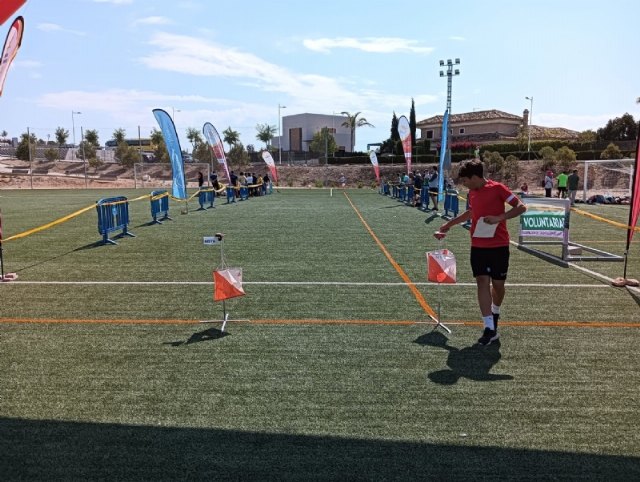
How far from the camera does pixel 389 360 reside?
16.5 feet

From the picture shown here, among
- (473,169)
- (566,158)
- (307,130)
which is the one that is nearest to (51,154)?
(307,130)

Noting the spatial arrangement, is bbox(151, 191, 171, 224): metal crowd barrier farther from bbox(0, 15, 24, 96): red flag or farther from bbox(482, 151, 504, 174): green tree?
bbox(482, 151, 504, 174): green tree

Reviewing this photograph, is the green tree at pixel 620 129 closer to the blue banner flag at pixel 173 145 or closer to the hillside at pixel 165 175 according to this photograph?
the hillside at pixel 165 175

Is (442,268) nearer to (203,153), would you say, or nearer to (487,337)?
(487,337)

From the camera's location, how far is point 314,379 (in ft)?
15.0

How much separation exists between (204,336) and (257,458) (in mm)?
2604

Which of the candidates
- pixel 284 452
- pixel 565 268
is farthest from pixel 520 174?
pixel 284 452

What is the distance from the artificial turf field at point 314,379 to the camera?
3.35 m

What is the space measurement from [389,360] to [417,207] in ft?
67.7

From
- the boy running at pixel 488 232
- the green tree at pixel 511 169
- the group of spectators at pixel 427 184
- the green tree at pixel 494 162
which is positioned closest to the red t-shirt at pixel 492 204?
the boy running at pixel 488 232

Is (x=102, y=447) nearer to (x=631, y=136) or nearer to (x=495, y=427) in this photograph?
(x=495, y=427)

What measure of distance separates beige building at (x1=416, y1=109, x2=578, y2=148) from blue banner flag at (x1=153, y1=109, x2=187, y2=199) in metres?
68.1

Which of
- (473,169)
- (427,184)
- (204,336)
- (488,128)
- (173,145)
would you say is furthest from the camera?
(488,128)

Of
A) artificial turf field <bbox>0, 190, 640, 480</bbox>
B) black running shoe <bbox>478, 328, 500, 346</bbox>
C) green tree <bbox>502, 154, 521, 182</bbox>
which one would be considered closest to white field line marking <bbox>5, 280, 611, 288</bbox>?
artificial turf field <bbox>0, 190, 640, 480</bbox>
